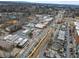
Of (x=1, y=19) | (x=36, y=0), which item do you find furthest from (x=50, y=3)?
(x=1, y=19)

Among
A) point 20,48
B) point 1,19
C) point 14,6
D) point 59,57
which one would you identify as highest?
point 14,6

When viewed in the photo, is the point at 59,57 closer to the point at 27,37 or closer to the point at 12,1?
the point at 27,37

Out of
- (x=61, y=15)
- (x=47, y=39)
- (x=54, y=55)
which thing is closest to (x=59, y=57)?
(x=54, y=55)

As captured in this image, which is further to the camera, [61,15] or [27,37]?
[61,15]

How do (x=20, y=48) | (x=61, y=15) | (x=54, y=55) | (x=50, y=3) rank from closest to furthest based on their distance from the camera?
1. (x=20, y=48)
2. (x=54, y=55)
3. (x=50, y=3)
4. (x=61, y=15)

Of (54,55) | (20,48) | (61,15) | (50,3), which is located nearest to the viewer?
(20,48)

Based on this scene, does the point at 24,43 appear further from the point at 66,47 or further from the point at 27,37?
the point at 66,47

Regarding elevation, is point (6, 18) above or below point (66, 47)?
above
